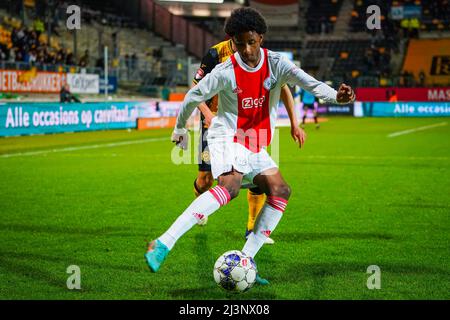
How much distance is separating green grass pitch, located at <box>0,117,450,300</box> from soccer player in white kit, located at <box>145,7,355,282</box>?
0.72 metres

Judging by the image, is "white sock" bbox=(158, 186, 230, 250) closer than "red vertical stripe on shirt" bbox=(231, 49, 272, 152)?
Yes

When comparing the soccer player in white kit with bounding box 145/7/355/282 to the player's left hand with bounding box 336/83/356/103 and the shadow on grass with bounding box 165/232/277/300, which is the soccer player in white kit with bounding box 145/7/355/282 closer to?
the player's left hand with bounding box 336/83/356/103

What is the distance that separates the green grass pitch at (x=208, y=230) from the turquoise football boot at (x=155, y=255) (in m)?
0.36

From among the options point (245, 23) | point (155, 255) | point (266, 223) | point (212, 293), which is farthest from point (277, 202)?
point (245, 23)

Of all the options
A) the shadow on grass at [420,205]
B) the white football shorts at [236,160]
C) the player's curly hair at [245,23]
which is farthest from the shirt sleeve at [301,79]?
the shadow on grass at [420,205]

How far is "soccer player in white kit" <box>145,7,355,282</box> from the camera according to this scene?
5.43 m

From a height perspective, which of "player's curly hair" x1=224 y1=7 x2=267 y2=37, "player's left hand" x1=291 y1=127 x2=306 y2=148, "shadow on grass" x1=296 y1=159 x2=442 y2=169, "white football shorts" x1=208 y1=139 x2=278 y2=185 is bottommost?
"shadow on grass" x1=296 y1=159 x2=442 y2=169

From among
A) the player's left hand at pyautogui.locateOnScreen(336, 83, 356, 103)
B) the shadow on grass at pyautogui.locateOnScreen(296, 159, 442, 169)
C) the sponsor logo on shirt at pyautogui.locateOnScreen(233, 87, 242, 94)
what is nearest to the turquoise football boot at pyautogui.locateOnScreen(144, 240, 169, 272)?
the sponsor logo on shirt at pyautogui.locateOnScreen(233, 87, 242, 94)

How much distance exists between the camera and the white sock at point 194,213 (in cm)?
506

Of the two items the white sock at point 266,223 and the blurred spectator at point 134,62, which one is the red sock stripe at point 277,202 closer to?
the white sock at point 266,223

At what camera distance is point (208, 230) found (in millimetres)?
7984

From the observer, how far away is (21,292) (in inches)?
206

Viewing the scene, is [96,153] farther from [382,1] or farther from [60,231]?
[382,1]
